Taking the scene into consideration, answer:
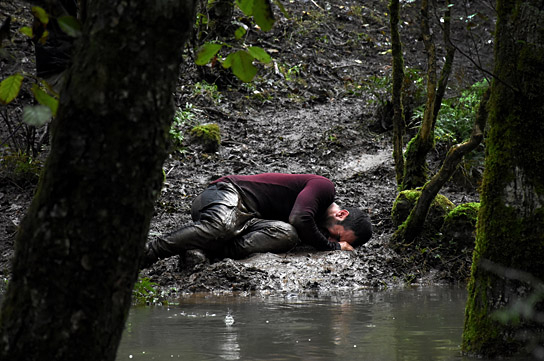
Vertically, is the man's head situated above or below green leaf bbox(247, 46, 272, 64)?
below

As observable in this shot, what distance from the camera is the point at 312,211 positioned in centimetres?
637

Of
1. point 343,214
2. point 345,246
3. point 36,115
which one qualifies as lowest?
point 345,246

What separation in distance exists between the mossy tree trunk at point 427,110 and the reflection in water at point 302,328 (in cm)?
205

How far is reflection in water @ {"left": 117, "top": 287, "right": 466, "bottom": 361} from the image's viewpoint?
3420mm

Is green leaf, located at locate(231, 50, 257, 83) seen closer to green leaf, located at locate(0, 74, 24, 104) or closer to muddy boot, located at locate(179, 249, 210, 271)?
green leaf, located at locate(0, 74, 24, 104)

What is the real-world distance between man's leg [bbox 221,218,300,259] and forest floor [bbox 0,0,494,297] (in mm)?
108

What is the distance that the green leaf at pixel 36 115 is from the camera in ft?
4.38

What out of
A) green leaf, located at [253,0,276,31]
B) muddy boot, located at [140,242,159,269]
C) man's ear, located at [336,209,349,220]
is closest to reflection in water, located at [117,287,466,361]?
muddy boot, located at [140,242,159,269]

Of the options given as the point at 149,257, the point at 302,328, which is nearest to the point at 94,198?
the point at 302,328

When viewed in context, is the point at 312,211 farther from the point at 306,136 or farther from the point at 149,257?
the point at 306,136

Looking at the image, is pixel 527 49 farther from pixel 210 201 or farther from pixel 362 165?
pixel 362 165

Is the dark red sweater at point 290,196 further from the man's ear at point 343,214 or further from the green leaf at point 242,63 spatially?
the green leaf at point 242,63

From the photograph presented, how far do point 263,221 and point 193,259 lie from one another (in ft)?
3.00

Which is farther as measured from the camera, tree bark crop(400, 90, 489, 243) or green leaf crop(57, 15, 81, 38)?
tree bark crop(400, 90, 489, 243)
